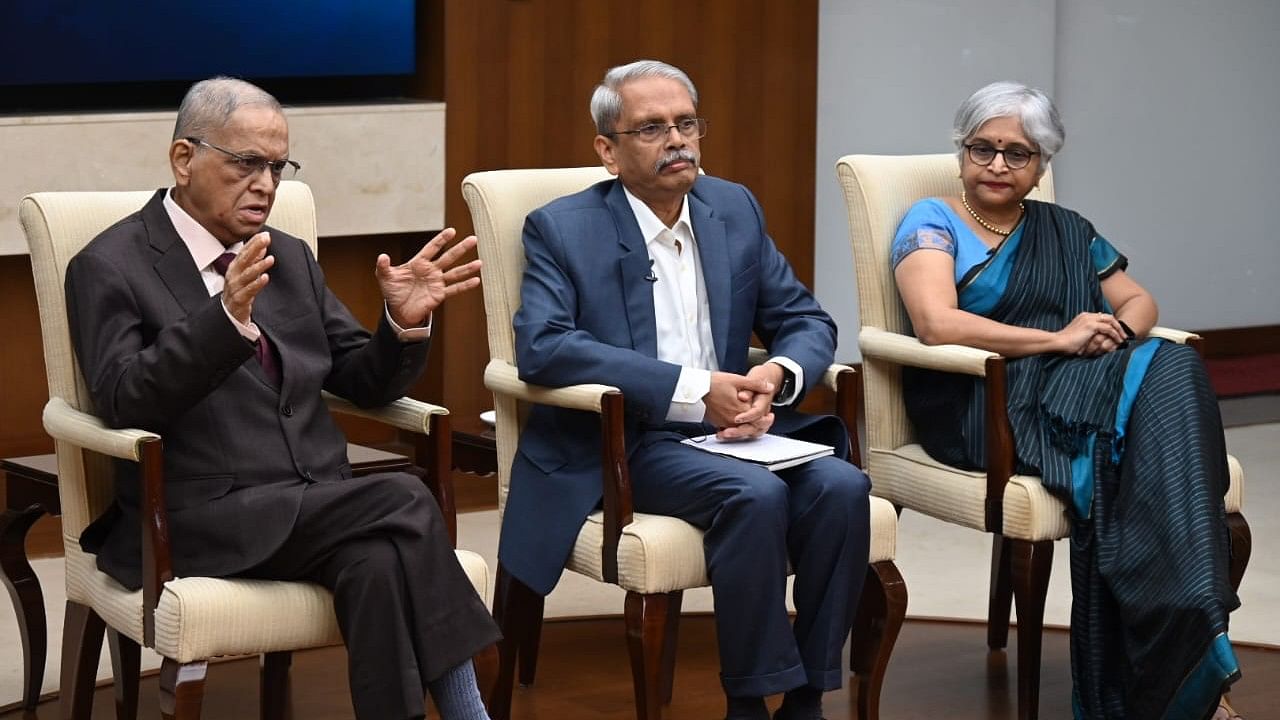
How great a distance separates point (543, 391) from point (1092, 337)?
1.15 metres

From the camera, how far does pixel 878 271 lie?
435 centimetres

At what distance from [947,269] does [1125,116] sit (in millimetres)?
3562

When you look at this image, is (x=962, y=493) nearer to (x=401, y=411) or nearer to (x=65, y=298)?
(x=401, y=411)

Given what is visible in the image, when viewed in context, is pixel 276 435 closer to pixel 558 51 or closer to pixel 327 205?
pixel 327 205

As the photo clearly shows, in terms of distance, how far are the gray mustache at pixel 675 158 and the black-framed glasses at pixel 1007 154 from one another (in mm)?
712

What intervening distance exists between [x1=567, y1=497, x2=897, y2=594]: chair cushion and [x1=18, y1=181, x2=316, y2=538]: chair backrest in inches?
33.6

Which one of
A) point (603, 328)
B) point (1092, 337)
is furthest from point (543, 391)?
point (1092, 337)

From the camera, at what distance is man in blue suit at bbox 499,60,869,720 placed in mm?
3619

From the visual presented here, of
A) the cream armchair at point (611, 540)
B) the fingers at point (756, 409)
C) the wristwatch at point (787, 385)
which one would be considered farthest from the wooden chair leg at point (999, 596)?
the fingers at point (756, 409)

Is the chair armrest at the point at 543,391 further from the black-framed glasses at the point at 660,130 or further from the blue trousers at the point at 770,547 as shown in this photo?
the black-framed glasses at the point at 660,130

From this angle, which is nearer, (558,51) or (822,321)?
(822,321)

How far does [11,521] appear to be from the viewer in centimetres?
407

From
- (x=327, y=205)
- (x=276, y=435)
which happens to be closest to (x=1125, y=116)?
(x=327, y=205)

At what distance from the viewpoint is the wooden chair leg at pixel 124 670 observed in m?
3.55
